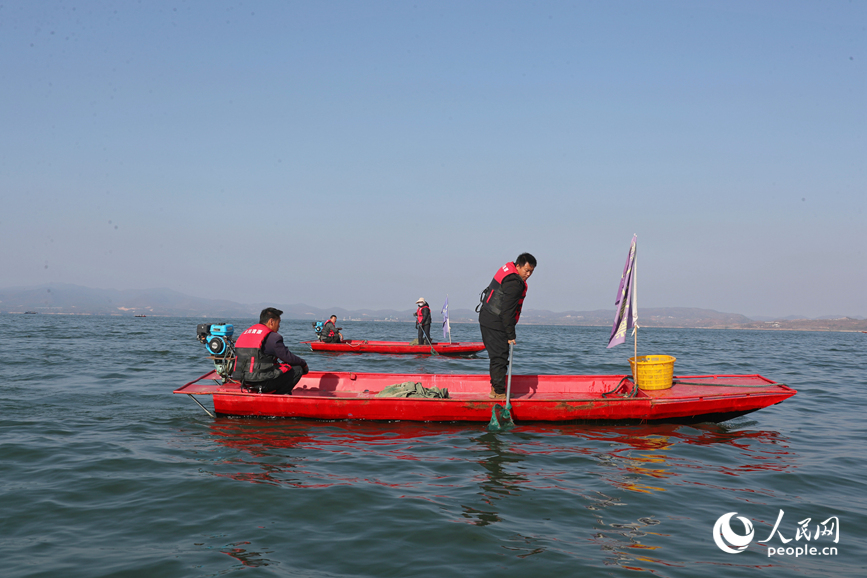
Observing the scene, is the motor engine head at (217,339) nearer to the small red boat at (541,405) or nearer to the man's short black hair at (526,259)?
the small red boat at (541,405)

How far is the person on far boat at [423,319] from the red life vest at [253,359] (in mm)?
14410

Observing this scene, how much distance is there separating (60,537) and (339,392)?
6345 millimetres

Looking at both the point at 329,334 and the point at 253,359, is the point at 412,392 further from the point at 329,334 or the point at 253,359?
the point at 329,334

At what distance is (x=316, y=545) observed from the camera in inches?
181

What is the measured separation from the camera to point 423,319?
79.0ft

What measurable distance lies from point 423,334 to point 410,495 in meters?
18.5

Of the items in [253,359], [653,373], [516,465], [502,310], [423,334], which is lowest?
[516,465]

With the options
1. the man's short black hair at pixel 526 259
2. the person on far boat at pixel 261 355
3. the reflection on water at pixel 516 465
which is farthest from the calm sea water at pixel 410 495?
the man's short black hair at pixel 526 259

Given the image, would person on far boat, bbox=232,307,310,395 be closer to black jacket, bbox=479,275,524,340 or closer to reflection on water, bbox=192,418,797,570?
reflection on water, bbox=192,418,797,570

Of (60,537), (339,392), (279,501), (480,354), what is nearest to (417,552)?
(279,501)

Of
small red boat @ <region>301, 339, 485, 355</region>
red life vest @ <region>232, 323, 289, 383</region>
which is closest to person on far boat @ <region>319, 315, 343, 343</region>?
small red boat @ <region>301, 339, 485, 355</region>

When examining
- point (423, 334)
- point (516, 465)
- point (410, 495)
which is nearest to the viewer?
point (410, 495)

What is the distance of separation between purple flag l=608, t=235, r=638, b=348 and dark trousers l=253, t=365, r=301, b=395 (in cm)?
590

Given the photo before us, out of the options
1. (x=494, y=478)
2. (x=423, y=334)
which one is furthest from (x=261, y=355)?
(x=423, y=334)
